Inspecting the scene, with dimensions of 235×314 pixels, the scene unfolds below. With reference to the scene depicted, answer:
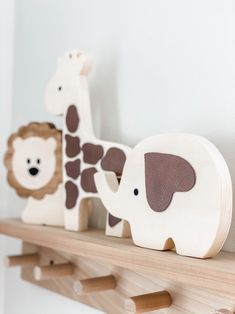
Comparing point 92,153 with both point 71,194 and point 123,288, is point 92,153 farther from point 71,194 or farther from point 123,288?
point 123,288

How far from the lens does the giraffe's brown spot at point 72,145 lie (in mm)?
699

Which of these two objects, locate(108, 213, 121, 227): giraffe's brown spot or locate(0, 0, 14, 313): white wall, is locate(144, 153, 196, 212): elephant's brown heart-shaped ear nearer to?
locate(108, 213, 121, 227): giraffe's brown spot

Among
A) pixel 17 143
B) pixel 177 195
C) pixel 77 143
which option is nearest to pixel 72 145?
pixel 77 143

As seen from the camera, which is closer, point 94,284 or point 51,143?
point 94,284

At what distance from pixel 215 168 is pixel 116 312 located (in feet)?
0.89

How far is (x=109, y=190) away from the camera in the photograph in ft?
2.02

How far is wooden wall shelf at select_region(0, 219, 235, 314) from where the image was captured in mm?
462

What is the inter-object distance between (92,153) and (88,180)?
36mm

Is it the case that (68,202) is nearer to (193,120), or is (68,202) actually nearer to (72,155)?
(72,155)

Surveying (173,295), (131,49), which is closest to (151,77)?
(131,49)

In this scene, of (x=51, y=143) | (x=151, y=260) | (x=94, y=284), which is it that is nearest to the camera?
(x=151, y=260)

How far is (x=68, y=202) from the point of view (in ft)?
2.32

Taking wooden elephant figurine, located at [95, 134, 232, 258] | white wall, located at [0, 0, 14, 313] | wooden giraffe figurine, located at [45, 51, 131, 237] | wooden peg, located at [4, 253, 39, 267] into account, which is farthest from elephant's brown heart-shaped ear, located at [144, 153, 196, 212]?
white wall, located at [0, 0, 14, 313]

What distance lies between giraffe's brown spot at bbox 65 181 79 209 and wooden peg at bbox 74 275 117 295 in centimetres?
11
